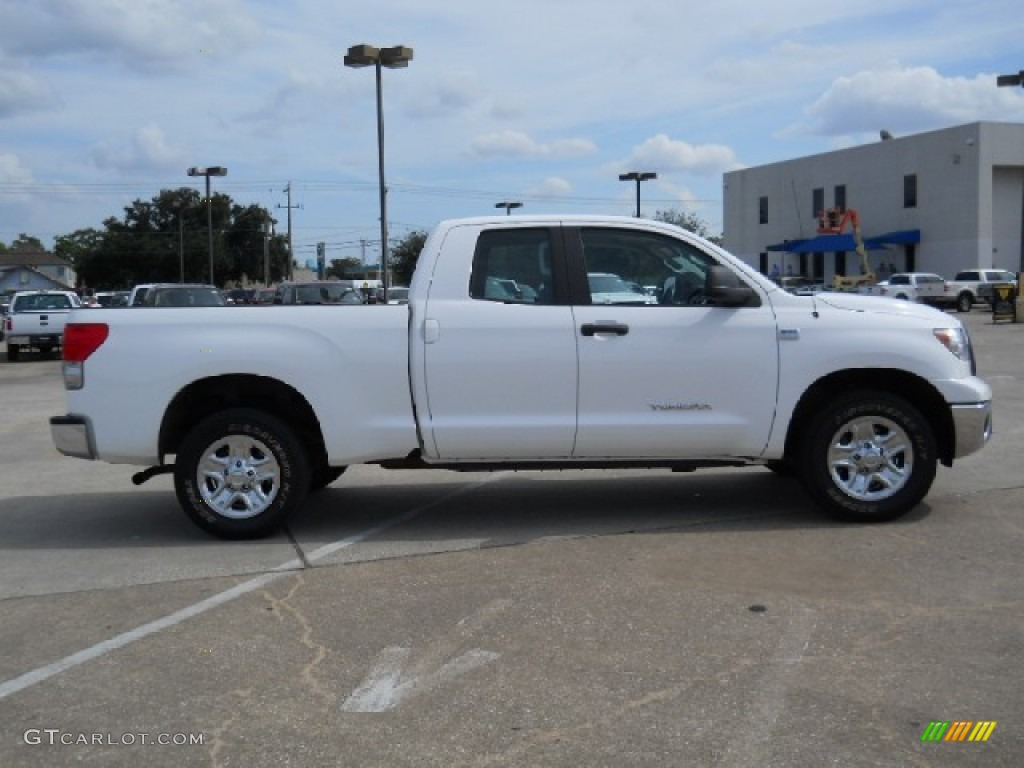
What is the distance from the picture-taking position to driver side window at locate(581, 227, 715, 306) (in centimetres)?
675

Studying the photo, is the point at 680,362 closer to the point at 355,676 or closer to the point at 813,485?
the point at 813,485

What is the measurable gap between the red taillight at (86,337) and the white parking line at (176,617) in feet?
5.90

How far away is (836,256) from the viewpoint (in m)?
59.9

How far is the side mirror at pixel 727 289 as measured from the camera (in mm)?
6496

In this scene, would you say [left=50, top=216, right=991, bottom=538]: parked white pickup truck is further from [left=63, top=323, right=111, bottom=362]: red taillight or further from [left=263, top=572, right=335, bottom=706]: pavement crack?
[left=263, top=572, right=335, bottom=706]: pavement crack

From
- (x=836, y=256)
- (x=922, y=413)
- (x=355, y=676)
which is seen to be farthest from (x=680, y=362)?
(x=836, y=256)

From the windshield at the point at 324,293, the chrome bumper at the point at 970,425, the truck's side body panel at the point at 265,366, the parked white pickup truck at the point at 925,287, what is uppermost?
the parked white pickup truck at the point at 925,287

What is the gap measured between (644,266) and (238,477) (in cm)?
287

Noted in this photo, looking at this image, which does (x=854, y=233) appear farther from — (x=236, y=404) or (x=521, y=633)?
(x=521, y=633)

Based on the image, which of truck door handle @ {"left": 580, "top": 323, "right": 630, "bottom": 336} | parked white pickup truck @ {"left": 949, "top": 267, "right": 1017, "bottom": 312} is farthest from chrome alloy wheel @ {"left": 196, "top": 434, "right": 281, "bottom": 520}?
parked white pickup truck @ {"left": 949, "top": 267, "right": 1017, "bottom": 312}

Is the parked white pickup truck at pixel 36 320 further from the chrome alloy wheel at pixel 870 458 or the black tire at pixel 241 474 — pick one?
the chrome alloy wheel at pixel 870 458

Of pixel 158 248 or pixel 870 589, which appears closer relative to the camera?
pixel 870 589

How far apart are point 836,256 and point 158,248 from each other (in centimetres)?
6264

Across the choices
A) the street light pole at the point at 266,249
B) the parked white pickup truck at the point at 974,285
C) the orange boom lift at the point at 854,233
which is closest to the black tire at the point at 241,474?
the parked white pickup truck at the point at 974,285
